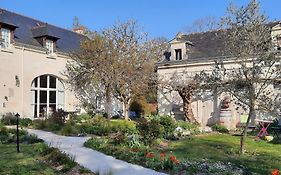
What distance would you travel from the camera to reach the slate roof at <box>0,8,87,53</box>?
73.1 feet

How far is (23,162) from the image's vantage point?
7938 millimetres

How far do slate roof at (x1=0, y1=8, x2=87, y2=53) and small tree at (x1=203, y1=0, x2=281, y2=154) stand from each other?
51.7 ft

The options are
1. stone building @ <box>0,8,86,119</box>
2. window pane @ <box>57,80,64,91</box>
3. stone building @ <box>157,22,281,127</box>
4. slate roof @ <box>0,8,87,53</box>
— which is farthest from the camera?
window pane @ <box>57,80,64,91</box>

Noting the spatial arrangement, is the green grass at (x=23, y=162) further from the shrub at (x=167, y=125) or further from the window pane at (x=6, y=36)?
the window pane at (x=6, y=36)

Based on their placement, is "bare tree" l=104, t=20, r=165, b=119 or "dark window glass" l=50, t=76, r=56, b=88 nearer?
"bare tree" l=104, t=20, r=165, b=119

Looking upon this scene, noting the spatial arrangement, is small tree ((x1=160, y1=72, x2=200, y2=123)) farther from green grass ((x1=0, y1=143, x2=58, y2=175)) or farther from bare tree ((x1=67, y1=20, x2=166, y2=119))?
green grass ((x1=0, y1=143, x2=58, y2=175))

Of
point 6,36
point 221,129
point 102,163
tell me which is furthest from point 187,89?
point 102,163

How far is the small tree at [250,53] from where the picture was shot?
9805mm

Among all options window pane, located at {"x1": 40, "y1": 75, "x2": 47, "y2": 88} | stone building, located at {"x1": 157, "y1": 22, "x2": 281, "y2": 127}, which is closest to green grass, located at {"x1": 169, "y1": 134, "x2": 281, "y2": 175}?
stone building, located at {"x1": 157, "y1": 22, "x2": 281, "y2": 127}

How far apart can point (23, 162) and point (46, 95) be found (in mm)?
16492

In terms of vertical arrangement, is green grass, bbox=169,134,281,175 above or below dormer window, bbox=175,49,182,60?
below

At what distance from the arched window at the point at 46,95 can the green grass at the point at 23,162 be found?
43.4ft

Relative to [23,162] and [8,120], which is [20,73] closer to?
[8,120]

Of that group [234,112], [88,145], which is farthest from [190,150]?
[234,112]
